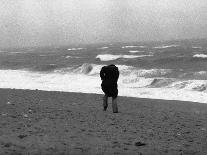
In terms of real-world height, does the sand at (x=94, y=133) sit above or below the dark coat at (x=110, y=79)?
below

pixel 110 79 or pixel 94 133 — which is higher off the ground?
pixel 110 79

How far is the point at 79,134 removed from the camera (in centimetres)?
741

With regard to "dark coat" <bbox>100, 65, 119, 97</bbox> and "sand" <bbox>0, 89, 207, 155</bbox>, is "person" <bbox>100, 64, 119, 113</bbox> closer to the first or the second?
"dark coat" <bbox>100, 65, 119, 97</bbox>

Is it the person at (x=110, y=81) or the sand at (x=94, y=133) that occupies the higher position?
the person at (x=110, y=81)

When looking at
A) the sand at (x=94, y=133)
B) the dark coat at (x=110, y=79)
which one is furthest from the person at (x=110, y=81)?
the sand at (x=94, y=133)

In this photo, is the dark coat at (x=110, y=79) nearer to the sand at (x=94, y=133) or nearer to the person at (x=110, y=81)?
the person at (x=110, y=81)

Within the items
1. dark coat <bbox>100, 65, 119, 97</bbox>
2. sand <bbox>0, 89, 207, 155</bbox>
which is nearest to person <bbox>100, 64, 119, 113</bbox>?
dark coat <bbox>100, 65, 119, 97</bbox>

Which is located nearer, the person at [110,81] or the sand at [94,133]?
the sand at [94,133]

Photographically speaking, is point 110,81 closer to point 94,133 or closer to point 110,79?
point 110,79

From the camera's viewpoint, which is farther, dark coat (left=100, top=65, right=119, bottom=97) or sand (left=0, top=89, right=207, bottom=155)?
dark coat (left=100, top=65, right=119, bottom=97)

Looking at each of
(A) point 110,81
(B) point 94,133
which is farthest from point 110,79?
(B) point 94,133

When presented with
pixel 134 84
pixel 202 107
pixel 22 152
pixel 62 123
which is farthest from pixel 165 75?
pixel 22 152

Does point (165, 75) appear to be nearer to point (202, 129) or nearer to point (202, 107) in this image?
point (202, 107)

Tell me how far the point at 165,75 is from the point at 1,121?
22.8 meters
